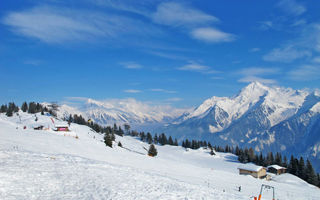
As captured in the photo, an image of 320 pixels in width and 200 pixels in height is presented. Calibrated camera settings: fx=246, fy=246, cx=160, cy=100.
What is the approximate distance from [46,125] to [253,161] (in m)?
100

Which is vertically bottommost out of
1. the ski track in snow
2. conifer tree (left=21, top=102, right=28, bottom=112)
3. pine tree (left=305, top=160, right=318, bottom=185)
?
pine tree (left=305, top=160, right=318, bottom=185)

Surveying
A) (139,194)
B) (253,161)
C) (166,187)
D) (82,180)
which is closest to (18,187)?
(82,180)

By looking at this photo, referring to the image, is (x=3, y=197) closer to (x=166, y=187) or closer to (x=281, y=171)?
(x=166, y=187)

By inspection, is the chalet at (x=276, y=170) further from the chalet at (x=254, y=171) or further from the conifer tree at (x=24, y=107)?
the conifer tree at (x=24, y=107)

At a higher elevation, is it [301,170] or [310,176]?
[301,170]

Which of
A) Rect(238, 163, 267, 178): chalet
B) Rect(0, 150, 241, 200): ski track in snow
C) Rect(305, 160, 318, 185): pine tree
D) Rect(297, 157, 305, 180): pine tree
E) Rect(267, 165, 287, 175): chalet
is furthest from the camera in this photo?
Rect(267, 165, 287, 175): chalet

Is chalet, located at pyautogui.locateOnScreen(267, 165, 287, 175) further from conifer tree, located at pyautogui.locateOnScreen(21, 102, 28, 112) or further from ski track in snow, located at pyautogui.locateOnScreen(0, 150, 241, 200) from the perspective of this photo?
conifer tree, located at pyautogui.locateOnScreen(21, 102, 28, 112)

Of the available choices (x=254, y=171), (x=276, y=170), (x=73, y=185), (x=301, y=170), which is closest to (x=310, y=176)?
(x=301, y=170)

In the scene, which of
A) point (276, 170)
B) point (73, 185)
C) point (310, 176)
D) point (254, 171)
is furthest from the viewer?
point (276, 170)

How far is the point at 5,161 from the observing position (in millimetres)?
22656

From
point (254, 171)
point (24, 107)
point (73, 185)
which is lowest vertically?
point (254, 171)

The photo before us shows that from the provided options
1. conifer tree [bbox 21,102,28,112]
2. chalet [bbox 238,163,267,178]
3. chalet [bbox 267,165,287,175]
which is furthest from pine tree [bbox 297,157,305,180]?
conifer tree [bbox 21,102,28,112]

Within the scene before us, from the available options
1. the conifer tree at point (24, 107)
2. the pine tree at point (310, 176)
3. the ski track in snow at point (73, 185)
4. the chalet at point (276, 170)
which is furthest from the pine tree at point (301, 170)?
the conifer tree at point (24, 107)

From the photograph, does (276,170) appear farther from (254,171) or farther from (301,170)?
(254,171)
